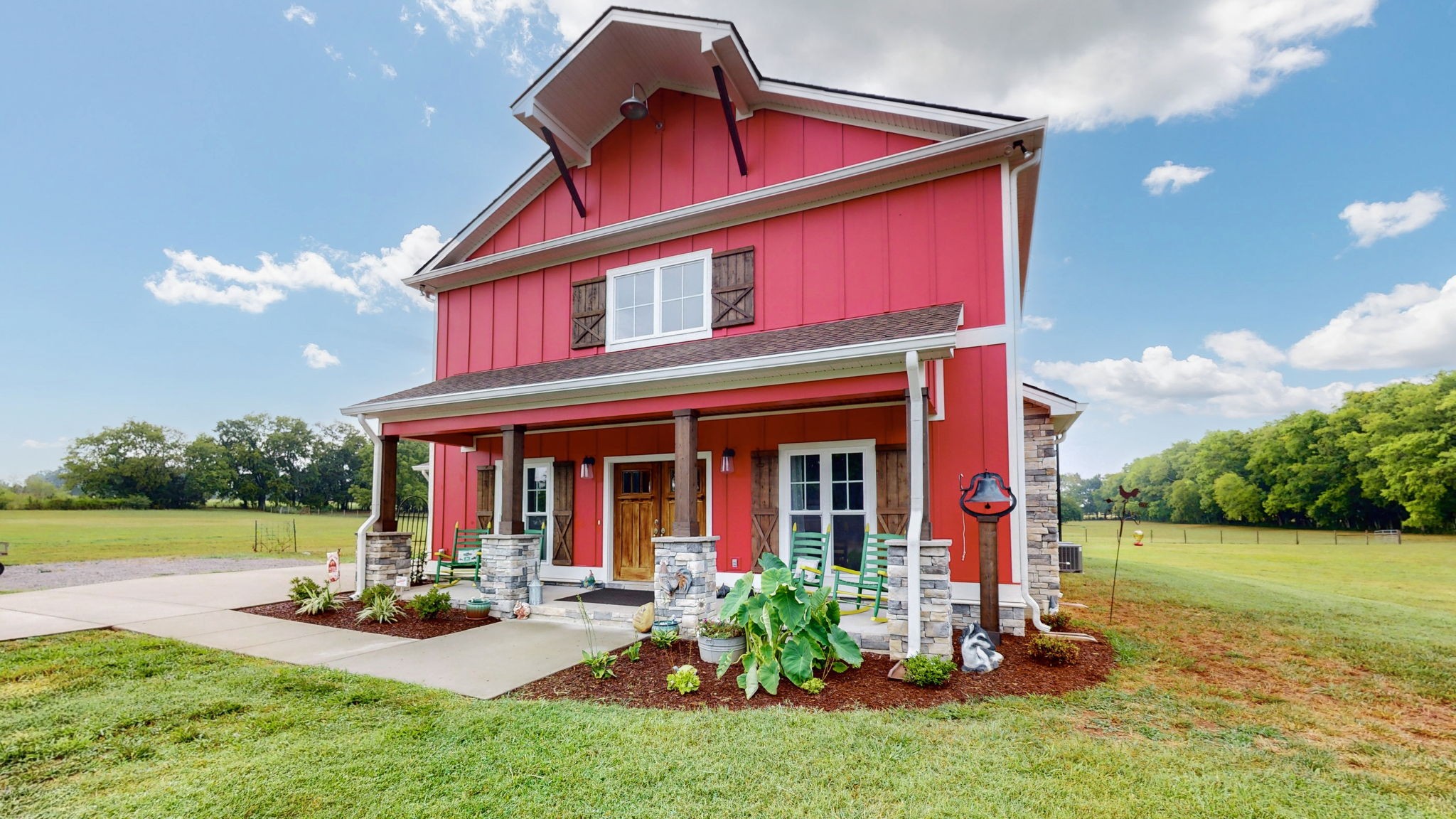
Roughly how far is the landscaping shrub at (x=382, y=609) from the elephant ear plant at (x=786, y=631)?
177 inches

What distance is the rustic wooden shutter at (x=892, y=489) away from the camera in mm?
7078

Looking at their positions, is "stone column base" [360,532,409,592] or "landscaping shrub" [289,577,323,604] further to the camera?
"stone column base" [360,532,409,592]

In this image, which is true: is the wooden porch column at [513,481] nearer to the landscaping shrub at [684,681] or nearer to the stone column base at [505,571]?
the stone column base at [505,571]

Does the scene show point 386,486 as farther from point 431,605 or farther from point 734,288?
point 734,288

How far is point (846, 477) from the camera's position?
7582mm

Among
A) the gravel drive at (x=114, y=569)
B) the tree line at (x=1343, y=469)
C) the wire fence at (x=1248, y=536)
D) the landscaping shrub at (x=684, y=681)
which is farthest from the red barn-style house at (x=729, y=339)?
the wire fence at (x=1248, y=536)

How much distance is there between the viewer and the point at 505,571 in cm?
757

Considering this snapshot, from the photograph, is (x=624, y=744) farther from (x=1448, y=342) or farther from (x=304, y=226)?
(x=1448, y=342)

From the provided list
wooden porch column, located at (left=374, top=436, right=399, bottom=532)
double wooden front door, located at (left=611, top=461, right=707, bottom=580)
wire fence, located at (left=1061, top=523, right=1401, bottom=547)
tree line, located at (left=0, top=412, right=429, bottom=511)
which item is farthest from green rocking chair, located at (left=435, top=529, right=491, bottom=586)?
tree line, located at (left=0, top=412, right=429, bottom=511)

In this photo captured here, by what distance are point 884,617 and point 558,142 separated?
8.02 metres

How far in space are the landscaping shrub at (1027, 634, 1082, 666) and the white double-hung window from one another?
5195mm

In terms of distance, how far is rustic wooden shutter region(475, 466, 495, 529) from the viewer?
9992mm

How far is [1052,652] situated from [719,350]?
452 centimetres

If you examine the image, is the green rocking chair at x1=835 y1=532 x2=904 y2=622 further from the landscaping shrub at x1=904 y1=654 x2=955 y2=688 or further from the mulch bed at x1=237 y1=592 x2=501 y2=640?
the mulch bed at x1=237 y1=592 x2=501 y2=640
